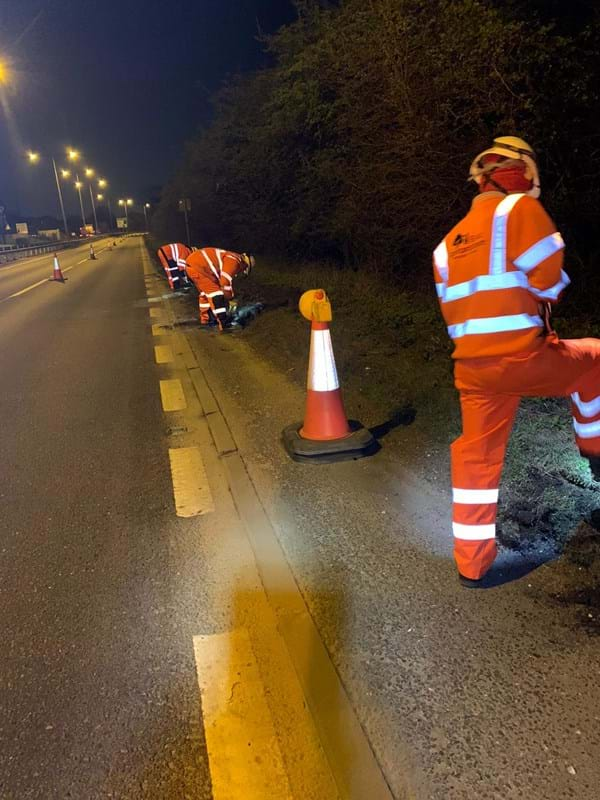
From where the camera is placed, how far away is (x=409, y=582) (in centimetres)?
286

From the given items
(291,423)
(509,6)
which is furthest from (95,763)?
(509,6)

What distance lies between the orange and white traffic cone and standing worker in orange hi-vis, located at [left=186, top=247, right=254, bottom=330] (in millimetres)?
5539

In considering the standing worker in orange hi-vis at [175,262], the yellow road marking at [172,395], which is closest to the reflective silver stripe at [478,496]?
the yellow road marking at [172,395]

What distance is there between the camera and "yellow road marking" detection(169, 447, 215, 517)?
3.88 metres

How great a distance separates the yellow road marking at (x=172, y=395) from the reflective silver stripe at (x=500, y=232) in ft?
13.9

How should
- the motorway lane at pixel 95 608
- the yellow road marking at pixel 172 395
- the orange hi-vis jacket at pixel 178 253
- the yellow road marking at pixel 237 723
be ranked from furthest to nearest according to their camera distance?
1. the orange hi-vis jacket at pixel 178 253
2. the yellow road marking at pixel 172 395
3. the motorway lane at pixel 95 608
4. the yellow road marking at pixel 237 723

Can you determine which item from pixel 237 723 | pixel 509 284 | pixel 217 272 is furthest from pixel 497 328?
pixel 217 272

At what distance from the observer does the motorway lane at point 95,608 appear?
80.4 inches

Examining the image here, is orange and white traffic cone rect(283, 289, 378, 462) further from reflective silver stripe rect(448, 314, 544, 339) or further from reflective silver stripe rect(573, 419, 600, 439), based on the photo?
reflective silver stripe rect(448, 314, 544, 339)

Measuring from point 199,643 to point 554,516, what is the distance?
2039mm

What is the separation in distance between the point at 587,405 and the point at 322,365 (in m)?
2.05

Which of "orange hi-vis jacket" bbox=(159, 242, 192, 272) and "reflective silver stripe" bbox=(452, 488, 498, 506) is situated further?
"orange hi-vis jacket" bbox=(159, 242, 192, 272)

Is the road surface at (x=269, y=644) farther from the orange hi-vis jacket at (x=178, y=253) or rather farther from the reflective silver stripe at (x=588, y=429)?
the orange hi-vis jacket at (x=178, y=253)

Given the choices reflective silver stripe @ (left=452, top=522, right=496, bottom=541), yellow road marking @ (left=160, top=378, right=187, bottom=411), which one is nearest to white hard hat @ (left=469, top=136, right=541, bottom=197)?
reflective silver stripe @ (left=452, top=522, right=496, bottom=541)
